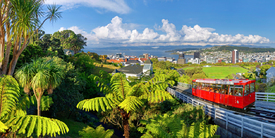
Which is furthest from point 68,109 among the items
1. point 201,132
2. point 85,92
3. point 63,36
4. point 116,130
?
point 63,36

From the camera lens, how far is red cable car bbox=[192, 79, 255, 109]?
9.98 m

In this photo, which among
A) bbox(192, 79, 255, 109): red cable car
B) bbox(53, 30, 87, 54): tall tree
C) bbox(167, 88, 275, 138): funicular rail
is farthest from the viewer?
bbox(53, 30, 87, 54): tall tree

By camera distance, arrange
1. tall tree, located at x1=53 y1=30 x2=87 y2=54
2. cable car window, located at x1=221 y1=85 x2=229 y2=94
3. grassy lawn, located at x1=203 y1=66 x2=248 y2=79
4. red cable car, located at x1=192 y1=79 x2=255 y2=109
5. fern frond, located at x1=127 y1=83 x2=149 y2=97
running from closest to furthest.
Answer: fern frond, located at x1=127 y1=83 x2=149 y2=97 < red cable car, located at x1=192 y1=79 x2=255 y2=109 < cable car window, located at x1=221 y1=85 x2=229 y2=94 < tall tree, located at x1=53 y1=30 x2=87 y2=54 < grassy lawn, located at x1=203 y1=66 x2=248 y2=79

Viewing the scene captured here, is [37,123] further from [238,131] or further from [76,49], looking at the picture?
[76,49]

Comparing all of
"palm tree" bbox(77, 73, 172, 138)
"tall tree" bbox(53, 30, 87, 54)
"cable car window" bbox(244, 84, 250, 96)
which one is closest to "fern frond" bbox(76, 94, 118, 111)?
"palm tree" bbox(77, 73, 172, 138)

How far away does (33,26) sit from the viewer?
8.59 metres

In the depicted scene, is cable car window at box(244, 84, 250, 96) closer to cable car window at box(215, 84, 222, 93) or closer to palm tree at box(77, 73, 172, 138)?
cable car window at box(215, 84, 222, 93)

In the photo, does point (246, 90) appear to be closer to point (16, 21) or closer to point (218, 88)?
point (218, 88)

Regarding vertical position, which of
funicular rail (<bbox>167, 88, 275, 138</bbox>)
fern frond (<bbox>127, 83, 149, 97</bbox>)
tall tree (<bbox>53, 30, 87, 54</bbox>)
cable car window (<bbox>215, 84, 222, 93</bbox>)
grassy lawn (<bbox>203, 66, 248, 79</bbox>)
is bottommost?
grassy lawn (<bbox>203, 66, 248, 79</bbox>)

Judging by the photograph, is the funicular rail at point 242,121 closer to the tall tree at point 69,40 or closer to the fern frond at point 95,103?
the fern frond at point 95,103

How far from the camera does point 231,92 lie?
417 inches

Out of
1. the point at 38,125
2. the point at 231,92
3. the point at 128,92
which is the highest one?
the point at 128,92

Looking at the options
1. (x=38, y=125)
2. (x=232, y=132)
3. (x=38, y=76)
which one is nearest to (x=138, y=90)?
(x=38, y=125)

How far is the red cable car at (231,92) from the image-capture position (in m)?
9.98
